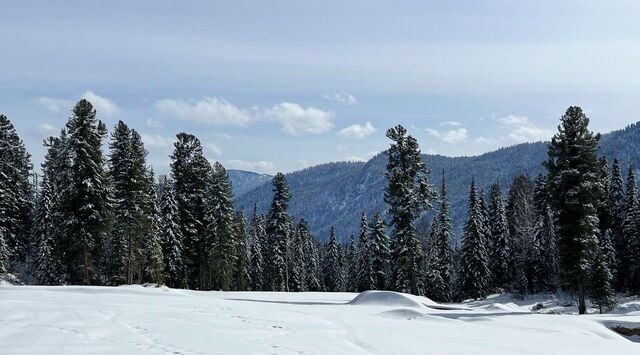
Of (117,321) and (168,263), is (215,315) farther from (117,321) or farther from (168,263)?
(168,263)

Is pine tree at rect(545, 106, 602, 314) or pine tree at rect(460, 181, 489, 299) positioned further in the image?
pine tree at rect(460, 181, 489, 299)

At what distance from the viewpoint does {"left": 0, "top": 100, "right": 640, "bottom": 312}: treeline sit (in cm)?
3453

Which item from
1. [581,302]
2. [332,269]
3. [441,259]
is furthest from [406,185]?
[332,269]

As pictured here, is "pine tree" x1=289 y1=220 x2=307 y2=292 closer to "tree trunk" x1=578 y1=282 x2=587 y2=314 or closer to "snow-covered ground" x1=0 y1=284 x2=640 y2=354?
"tree trunk" x1=578 y1=282 x2=587 y2=314

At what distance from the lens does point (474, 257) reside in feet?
213

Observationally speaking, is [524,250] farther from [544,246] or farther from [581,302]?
[581,302]

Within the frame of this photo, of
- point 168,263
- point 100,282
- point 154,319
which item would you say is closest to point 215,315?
point 154,319

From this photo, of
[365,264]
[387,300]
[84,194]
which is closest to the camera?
[387,300]

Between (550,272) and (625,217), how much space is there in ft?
38.6

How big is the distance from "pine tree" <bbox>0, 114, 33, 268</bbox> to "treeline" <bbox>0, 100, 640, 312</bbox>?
29 centimetres

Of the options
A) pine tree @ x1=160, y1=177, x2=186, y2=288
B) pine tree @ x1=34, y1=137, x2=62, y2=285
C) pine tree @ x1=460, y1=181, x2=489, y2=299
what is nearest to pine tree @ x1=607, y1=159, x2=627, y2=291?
pine tree @ x1=460, y1=181, x2=489, y2=299

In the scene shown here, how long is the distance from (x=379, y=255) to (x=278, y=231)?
15.8 meters

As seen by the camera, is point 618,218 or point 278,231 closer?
point 618,218

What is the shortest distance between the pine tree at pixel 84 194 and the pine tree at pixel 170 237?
7.99 meters
